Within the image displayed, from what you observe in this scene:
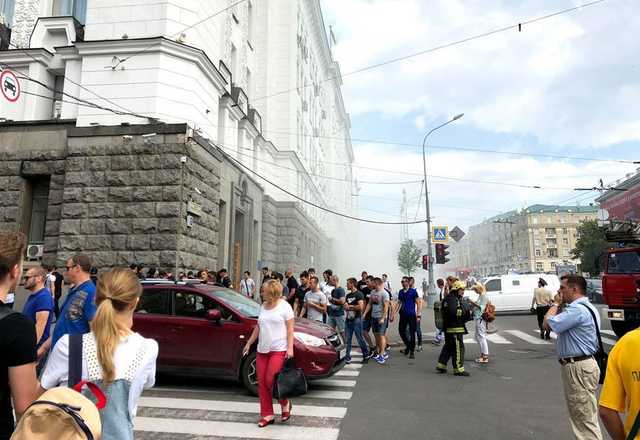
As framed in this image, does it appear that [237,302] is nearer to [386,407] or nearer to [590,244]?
[386,407]

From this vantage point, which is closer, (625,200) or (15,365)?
(15,365)

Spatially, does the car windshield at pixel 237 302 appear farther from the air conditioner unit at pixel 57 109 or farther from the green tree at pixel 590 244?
the green tree at pixel 590 244

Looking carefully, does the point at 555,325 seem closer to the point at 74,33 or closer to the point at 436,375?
the point at 436,375

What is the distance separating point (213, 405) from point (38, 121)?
12.3 m

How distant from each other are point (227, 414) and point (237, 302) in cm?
216

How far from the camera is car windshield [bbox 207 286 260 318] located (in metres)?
7.12

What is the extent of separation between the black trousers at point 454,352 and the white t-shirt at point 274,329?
4.23 m

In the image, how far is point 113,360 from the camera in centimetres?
219

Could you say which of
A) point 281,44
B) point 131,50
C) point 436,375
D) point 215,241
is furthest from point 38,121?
point 281,44

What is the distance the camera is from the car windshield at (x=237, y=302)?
7.12 metres

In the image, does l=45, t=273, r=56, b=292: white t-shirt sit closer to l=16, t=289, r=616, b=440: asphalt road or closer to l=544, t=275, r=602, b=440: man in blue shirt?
l=16, t=289, r=616, b=440: asphalt road

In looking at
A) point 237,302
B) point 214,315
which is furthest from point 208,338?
point 237,302

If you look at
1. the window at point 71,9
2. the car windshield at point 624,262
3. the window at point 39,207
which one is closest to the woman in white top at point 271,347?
the car windshield at point 624,262

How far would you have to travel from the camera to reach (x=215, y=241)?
48.7ft
